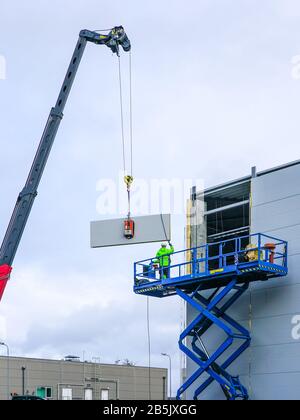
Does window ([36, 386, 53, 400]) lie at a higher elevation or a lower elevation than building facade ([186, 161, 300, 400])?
lower

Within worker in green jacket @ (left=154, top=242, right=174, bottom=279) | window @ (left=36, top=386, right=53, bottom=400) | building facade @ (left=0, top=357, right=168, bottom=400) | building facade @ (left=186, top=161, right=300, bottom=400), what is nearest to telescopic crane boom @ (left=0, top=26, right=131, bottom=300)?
worker in green jacket @ (left=154, top=242, right=174, bottom=279)

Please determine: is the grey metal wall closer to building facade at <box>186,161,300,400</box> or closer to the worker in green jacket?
building facade at <box>186,161,300,400</box>

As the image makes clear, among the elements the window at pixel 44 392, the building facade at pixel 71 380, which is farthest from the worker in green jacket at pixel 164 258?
the window at pixel 44 392

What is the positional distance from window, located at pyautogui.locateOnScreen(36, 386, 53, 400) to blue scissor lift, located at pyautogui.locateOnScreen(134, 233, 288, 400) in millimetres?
43065

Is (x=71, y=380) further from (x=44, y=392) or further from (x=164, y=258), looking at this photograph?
(x=164, y=258)

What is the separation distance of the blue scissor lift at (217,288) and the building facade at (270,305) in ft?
1.36

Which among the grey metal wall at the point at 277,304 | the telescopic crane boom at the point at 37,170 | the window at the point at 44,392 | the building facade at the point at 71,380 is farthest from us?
the window at the point at 44,392

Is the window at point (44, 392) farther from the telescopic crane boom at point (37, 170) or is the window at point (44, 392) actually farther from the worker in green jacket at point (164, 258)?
the telescopic crane boom at point (37, 170)

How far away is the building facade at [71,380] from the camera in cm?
7275

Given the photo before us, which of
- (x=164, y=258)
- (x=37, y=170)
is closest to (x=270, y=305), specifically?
(x=164, y=258)

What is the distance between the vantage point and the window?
74625 mm

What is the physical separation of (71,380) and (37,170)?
5322cm

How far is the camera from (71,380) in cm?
7831
